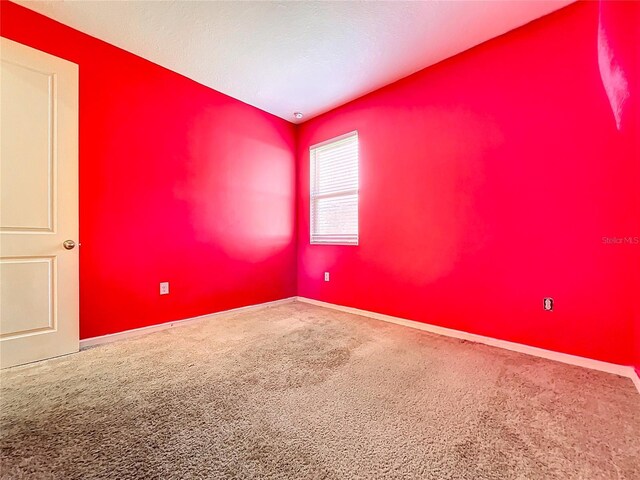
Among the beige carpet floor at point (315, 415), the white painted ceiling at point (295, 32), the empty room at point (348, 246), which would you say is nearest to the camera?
the beige carpet floor at point (315, 415)

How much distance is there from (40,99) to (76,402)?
2.10 m

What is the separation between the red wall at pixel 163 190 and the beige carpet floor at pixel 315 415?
0.68m

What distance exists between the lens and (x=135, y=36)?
89.7 inches

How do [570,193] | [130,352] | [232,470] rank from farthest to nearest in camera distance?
1. [130,352]
2. [570,193]
3. [232,470]

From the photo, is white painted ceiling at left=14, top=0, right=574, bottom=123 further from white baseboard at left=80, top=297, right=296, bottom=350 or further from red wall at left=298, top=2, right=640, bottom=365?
white baseboard at left=80, top=297, right=296, bottom=350

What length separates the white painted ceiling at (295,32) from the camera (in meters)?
1.97

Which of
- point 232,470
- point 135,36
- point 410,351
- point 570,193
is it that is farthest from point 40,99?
point 570,193

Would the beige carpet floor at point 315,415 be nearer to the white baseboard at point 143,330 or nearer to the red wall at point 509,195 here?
the white baseboard at point 143,330

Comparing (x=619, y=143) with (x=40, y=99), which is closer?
(x=619, y=143)

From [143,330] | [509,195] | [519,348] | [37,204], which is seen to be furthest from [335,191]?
[37,204]

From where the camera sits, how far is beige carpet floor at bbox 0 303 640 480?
40.7 inches

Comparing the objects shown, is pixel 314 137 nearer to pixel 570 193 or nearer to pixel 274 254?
pixel 274 254

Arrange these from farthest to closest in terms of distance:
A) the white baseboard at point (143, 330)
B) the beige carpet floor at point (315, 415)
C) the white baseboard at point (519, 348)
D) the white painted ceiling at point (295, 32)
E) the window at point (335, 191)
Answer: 1. the window at point (335, 191)
2. the white baseboard at point (143, 330)
3. the white painted ceiling at point (295, 32)
4. the white baseboard at point (519, 348)
5. the beige carpet floor at point (315, 415)

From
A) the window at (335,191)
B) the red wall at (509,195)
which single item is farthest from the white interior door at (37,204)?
the red wall at (509,195)
